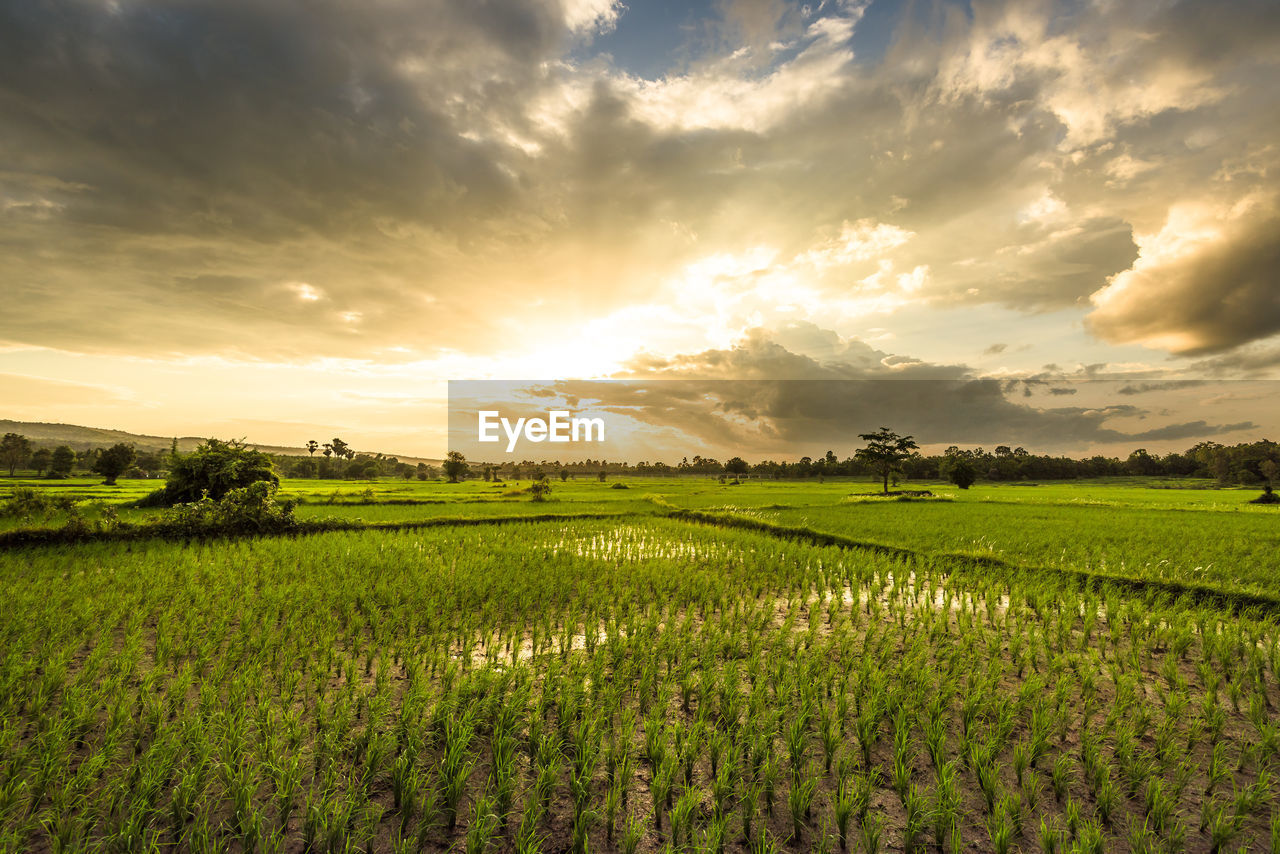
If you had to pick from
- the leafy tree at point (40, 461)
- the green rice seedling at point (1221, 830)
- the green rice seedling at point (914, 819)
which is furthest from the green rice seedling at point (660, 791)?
the leafy tree at point (40, 461)

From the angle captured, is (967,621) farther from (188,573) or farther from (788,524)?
(188,573)

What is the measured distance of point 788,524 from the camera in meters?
19.3

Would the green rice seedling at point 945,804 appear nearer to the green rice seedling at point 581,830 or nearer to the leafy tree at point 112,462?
the green rice seedling at point 581,830

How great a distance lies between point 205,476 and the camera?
64.5ft

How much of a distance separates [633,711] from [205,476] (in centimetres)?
2300

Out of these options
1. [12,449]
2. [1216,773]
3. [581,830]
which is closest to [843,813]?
[581,830]

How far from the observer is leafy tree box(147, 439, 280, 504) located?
765 inches

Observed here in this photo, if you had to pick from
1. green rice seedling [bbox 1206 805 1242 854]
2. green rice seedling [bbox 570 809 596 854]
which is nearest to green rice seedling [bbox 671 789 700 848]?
green rice seedling [bbox 570 809 596 854]

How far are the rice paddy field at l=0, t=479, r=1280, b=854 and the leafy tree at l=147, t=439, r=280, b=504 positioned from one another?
32.1ft

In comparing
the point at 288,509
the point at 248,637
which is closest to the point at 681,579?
the point at 248,637

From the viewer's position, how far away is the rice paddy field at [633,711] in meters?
3.54

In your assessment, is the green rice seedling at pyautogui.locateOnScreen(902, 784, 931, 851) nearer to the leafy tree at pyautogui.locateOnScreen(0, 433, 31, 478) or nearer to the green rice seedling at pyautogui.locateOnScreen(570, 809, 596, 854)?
the green rice seedling at pyautogui.locateOnScreen(570, 809, 596, 854)

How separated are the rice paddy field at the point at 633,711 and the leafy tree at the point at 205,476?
9.77 meters

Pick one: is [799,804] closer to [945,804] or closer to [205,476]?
[945,804]
